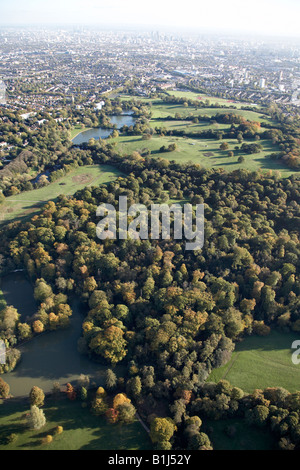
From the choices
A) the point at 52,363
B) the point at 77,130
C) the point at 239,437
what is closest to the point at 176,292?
the point at 239,437

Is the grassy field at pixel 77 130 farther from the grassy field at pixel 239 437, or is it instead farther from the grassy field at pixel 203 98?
the grassy field at pixel 239 437

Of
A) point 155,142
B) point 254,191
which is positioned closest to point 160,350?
point 254,191

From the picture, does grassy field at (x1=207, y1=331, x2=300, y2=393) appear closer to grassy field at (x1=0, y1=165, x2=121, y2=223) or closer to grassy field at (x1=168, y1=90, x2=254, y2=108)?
grassy field at (x1=0, y1=165, x2=121, y2=223)

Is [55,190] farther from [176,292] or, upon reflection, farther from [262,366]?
[262,366]

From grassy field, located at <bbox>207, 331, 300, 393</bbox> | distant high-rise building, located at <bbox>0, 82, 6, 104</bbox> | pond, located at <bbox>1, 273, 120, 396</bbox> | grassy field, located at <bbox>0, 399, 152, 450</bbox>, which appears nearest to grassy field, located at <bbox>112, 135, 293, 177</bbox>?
grassy field, located at <bbox>207, 331, 300, 393</bbox>

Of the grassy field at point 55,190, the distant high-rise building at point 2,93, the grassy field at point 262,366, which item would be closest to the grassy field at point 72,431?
the grassy field at point 262,366
